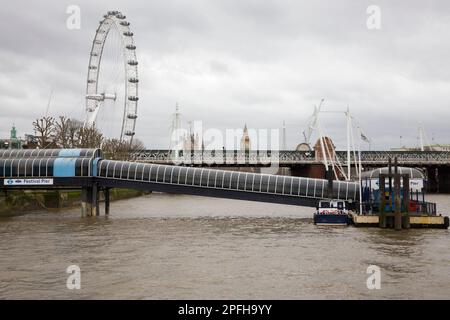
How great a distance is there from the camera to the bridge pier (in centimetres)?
7168

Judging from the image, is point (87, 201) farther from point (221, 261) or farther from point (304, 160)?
point (304, 160)

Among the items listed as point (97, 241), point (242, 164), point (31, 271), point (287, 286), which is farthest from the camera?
point (242, 164)

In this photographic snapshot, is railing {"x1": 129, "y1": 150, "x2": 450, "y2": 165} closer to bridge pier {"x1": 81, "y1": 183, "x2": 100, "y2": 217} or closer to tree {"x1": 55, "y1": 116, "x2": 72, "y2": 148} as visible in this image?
tree {"x1": 55, "y1": 116, "x2": 72, "y2": 148}

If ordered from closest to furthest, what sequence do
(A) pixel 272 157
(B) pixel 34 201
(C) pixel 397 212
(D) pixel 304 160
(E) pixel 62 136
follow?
(C) pixel 397 212 < (B) pixel 34 201 < (E) pixel 62 136 < (A) pixel 272 157 < (D) pixel 304 160

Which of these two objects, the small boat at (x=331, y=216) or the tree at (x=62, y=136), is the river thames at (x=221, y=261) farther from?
the tree at (x=62, y=136)

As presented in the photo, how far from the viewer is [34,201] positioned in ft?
278

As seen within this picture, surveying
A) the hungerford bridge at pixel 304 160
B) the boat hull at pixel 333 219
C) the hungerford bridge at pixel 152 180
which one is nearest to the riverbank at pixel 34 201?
the hungerford bridge at pixel 152 180

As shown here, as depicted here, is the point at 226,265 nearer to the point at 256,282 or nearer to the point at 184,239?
the point at 256,282

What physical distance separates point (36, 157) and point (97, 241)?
3053 cm

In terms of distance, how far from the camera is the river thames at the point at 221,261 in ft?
88.2


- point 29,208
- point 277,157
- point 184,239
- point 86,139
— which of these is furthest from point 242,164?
point 184,239

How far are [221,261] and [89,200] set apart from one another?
4014cm

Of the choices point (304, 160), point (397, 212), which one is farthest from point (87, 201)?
point (304, 160)

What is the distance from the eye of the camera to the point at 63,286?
27984 mm
